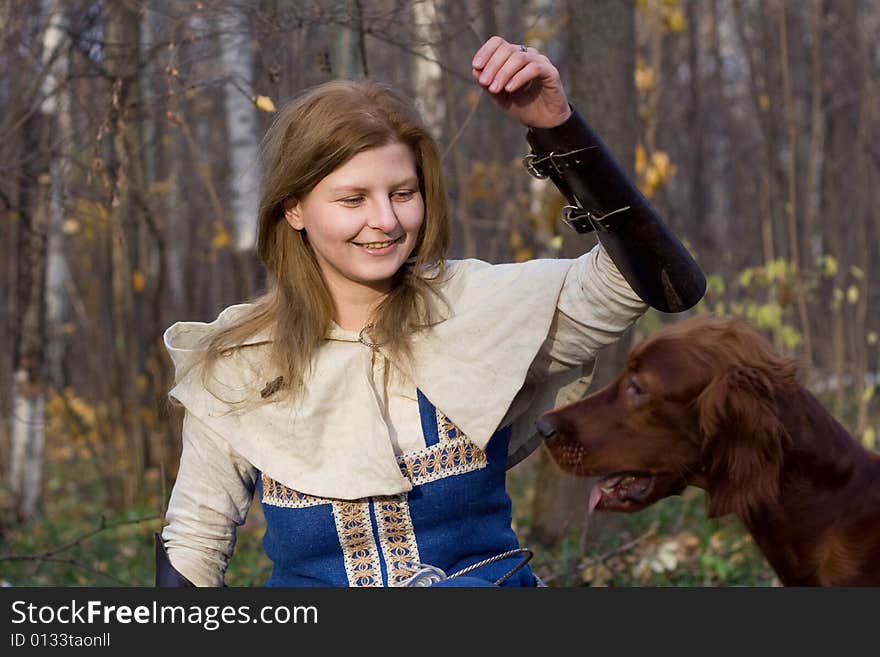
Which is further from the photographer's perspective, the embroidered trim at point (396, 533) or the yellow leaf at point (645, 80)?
the yellow leaf at point (645, 80)

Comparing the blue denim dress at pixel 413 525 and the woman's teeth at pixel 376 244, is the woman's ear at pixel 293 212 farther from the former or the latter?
the blue denim dress at pixel 413 525

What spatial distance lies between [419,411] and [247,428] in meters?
0.41

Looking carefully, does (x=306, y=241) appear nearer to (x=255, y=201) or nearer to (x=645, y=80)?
(x=255, y=201)

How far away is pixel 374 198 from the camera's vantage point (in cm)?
267

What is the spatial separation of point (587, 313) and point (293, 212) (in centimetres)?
75

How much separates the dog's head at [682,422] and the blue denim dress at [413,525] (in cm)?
22

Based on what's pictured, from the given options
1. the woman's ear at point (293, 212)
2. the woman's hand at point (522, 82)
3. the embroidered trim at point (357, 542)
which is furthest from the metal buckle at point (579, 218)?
the embroidered trim at point (357, 542)

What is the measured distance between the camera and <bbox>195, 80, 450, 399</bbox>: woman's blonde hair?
2666mm

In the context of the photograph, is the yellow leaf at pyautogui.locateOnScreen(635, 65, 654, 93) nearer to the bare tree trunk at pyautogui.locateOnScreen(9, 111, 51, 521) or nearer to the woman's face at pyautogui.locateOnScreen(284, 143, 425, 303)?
the bare tree trunk at pyautogui.locateOnScreen(9, 111, 51, 521)

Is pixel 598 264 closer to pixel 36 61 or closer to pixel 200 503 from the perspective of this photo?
pixel 200 503

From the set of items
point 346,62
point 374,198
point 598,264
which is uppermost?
point 346,62

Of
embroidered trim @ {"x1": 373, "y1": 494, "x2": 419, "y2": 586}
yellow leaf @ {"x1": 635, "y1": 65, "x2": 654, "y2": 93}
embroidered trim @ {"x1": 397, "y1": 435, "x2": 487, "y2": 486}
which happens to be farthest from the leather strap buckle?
yellow leaf @ {"x1": 635, "y1": 65, "x2": 654, "y2": 93}

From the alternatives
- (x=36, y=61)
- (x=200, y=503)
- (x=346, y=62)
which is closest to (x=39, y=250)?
(x=36, y=61)

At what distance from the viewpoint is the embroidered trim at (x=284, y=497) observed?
2.71 m
